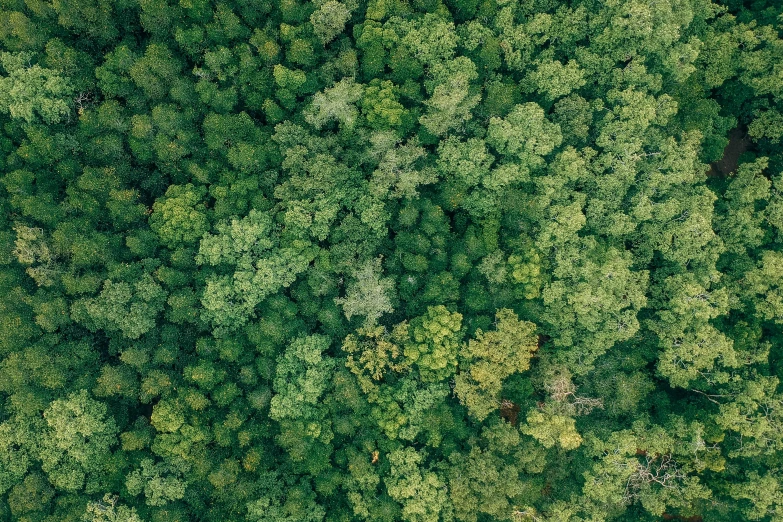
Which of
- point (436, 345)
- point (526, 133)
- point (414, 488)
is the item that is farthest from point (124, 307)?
point (526, 133)

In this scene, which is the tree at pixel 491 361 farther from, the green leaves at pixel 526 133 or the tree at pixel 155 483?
the tree at pixel 155 483

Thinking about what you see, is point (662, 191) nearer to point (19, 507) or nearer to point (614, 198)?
point (614, 198)

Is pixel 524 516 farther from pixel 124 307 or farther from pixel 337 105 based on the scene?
pixel 337 105

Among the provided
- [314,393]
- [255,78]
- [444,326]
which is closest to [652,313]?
[444,326]

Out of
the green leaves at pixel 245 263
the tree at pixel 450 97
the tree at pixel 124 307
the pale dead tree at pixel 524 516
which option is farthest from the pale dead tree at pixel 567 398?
the tree at pixel 124 307

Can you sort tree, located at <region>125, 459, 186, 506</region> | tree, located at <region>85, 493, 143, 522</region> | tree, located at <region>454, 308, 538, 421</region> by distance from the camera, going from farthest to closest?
tree, located at <region>454, 308, 538, 421</region>, tree, located at <region>125, 459, 186, 506</region>, tree, located at <region>85, 493, 143, 522</region>

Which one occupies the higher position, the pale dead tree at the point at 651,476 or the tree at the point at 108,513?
the tree at the point at 108,513

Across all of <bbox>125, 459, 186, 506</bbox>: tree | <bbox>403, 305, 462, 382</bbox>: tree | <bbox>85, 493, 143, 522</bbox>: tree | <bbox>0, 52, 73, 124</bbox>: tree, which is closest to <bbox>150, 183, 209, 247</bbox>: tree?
<bbox>0, 52, 73, 124</bbox>: tree

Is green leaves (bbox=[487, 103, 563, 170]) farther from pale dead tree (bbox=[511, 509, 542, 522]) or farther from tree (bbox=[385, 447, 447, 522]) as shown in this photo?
pale dead tree (bbox=[511, 509, 542, 522])
